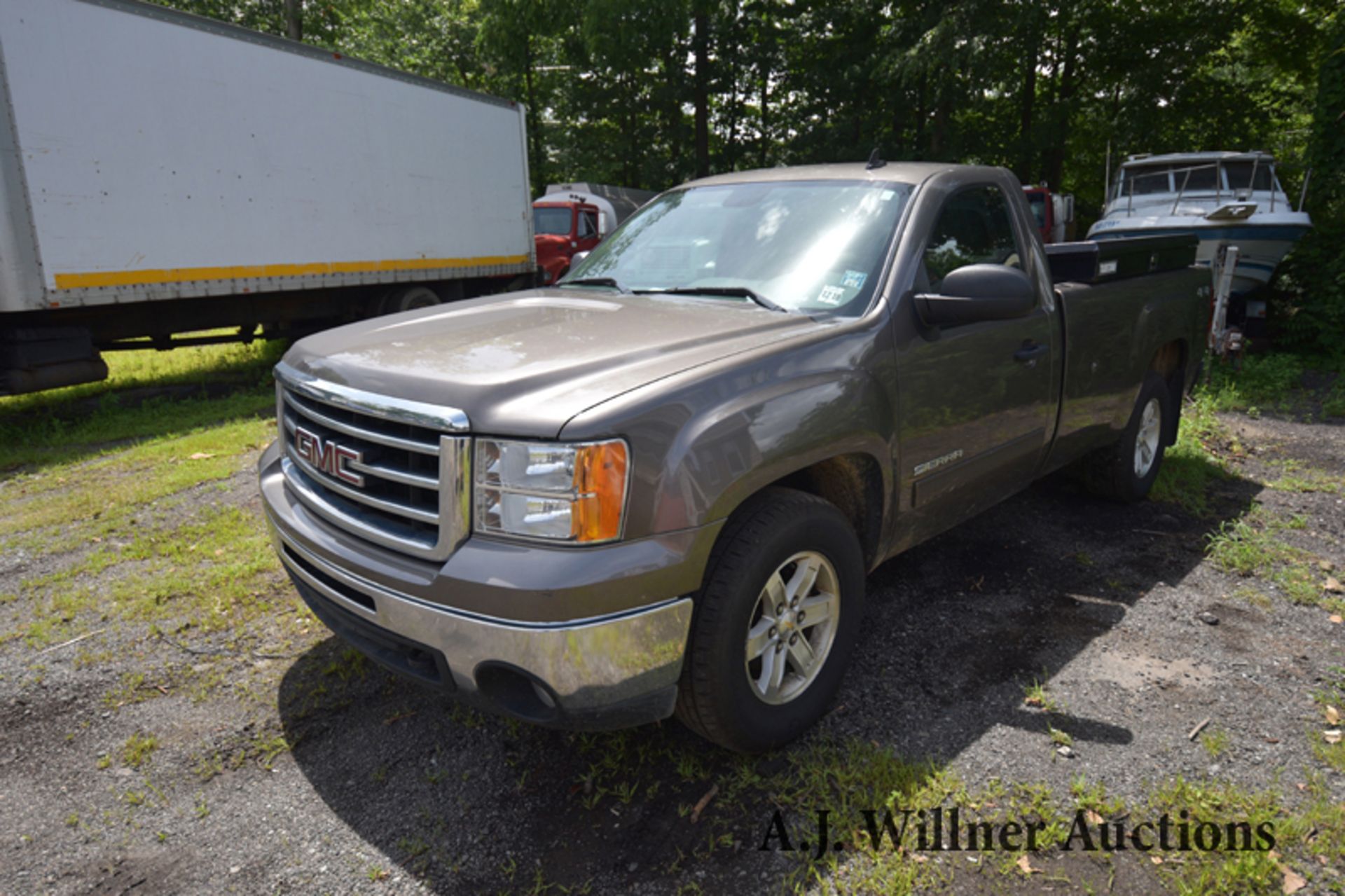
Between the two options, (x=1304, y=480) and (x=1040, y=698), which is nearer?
(x=1040, y=698)

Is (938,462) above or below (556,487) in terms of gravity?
below

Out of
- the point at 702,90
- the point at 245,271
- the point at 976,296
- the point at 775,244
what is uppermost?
the point at 702,90

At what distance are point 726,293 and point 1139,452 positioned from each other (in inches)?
127

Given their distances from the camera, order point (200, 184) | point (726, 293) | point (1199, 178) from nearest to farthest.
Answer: point (726, 293) → point (200, 184) → point (1199, 178)

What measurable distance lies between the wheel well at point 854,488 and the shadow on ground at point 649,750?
0.59m

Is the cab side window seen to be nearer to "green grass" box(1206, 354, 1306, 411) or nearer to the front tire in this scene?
the front tire

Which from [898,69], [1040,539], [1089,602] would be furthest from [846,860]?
[898,69]

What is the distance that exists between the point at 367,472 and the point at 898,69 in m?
18.6

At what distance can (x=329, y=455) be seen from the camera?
259 cm

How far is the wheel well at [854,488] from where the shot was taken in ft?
9.53

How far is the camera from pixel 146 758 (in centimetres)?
281

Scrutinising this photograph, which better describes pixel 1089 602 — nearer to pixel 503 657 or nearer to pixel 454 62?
pixel 503 657

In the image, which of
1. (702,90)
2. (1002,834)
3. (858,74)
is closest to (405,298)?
(1002,834)

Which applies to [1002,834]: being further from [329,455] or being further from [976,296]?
[329,455]
